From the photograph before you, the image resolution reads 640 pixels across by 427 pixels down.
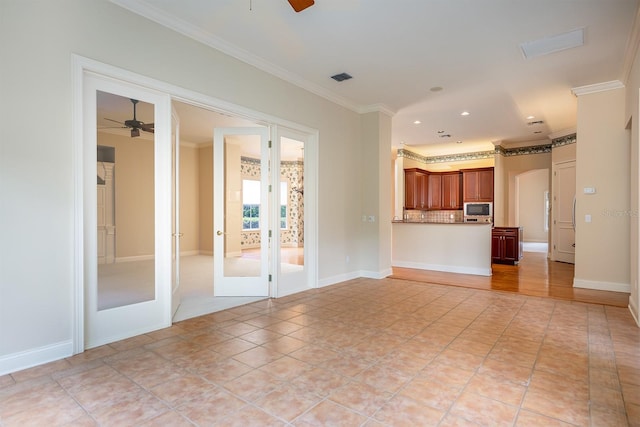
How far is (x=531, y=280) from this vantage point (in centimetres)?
604

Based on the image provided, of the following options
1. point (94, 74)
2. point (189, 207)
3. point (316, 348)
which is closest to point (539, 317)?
point (316, 348)

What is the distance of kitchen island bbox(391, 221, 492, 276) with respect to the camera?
21.7 ft

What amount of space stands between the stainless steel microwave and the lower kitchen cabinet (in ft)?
5.08

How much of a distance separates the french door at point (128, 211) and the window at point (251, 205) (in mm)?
1391

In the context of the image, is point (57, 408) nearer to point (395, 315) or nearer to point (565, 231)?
point (395, 315)

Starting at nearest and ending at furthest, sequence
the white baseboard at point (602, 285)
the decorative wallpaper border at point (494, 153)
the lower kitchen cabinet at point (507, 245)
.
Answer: the white baseboard at point (602, 285) < the lower kitchen cabinet at point (507, 245) < the decorative wallpaper border at point (494, 153)

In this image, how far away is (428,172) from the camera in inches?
421

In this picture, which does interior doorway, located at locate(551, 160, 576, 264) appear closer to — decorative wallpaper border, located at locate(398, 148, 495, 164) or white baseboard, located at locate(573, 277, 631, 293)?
decorative wallpaper border, located at locate(398, 148, 495, 164)

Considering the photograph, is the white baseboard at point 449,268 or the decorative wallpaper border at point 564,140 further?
the decorative wallpaper border at point 564,140

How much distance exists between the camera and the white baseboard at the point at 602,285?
5.07 m

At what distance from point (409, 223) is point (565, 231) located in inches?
158

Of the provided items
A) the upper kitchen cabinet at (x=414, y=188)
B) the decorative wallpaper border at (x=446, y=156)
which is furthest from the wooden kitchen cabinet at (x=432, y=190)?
the decorative wallpaper border at (x=446, y=156)

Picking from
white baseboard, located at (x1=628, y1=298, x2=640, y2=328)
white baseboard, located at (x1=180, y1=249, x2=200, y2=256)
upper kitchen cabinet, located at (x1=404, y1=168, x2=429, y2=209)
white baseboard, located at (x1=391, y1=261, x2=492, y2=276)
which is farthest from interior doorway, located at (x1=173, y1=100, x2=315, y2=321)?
upper kitchen cabinet, located at (x1=404, y1=168, x2=429, y2=209)

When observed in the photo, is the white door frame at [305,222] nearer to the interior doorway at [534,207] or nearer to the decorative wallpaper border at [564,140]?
the decorative wallpaper border at [564,140]
